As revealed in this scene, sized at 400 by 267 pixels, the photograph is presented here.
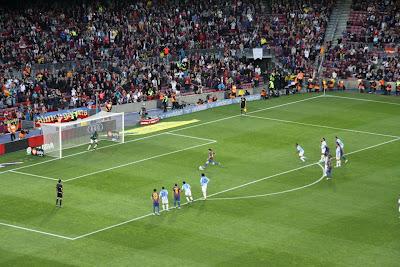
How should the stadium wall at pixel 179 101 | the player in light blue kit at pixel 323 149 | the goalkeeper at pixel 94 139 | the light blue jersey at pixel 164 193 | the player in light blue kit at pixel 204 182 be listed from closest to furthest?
the light blue jersey at pixel 164 193 → the player in light blue kit at pixel 204 182 → the player in light blue kit at pixel 323 149 → the goalkeeper at pixel 94 139 → the stadium wall at pixel 179 101

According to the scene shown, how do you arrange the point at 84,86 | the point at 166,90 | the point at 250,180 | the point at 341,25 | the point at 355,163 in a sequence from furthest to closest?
the point at 341,25
the point at 166,90
the point at 84,86
the point at 355,163
the point at 250,180

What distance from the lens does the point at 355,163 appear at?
63.2 meters

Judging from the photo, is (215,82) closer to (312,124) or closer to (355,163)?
(312,124)

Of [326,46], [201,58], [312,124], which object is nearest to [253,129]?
[312,124]

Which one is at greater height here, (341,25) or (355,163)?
(341,25)

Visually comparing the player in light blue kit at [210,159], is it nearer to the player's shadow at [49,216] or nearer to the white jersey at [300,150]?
the white jersey at [300,150]

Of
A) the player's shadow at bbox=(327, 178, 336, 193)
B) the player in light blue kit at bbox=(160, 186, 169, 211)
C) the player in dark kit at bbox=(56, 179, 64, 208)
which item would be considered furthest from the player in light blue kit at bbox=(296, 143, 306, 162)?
the player in dark kit at bbox=(56, 179, 64, 208)

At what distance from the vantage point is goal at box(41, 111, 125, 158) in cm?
6544

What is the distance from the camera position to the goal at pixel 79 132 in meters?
65.4

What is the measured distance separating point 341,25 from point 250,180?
4214cm

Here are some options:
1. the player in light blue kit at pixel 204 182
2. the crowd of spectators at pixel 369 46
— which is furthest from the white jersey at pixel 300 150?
the crowd of spectators at pixel 369 46

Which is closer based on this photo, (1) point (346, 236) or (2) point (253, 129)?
(1) point (346, 236)

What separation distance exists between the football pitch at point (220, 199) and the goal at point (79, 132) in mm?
851

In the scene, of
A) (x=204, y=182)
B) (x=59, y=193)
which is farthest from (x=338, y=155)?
(x=59, y=193)
